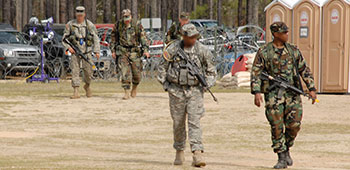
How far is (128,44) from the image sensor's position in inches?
634

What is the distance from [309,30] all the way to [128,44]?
5.29m

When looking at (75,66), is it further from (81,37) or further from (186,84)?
(186,84)

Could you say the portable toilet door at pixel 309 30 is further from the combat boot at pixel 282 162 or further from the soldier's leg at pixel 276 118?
the combat boot at pixel 282 162

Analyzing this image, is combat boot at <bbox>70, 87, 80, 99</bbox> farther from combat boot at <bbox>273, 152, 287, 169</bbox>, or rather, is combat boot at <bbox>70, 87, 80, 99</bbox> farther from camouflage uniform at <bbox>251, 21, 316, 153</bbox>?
combat boot at <bbox>273, 152, 287, 169</bbox>

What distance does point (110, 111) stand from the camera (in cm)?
1501

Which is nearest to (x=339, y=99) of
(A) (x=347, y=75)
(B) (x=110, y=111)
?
(A) (x=347, y=75)

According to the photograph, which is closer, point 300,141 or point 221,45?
point 300,141

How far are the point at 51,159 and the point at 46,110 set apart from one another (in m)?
5.97

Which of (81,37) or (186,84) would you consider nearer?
(186,84)

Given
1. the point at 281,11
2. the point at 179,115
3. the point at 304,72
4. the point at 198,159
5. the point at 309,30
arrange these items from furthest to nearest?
the point at 281,11 < the point at 309,30 < the point at 304,72 < the point at 179,115 < the point at 198,159

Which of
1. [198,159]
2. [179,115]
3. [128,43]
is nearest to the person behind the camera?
[198,159]

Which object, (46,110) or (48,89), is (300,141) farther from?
(48,89)

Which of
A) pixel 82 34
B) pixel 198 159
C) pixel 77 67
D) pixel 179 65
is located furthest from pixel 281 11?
pixel 198 159

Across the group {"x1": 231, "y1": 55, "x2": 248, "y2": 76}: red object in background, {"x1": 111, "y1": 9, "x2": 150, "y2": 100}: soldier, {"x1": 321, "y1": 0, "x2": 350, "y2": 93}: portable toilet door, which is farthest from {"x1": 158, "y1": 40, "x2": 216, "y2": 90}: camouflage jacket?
{"x1": 231, "y1": 55, "x2": 248, "y2": 76}: red object in background
